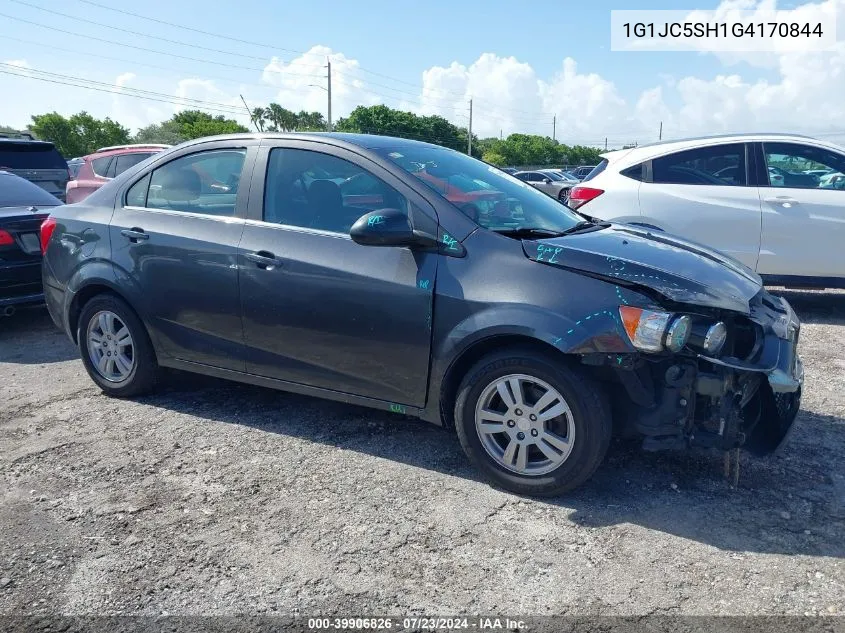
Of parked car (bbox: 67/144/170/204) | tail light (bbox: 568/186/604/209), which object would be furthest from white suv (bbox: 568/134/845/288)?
parked car (bbox: 67/144/170/204)

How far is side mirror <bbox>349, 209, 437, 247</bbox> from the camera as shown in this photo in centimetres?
345

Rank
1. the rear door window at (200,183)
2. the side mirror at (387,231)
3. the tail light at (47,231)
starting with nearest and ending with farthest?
the side mirror at (387,231)
the rear door window at (200,183)
the tail light at (47,231)

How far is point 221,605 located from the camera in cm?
264

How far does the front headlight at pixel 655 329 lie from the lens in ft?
10.1

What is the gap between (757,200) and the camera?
6.76m

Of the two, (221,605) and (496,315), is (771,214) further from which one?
(221,605)

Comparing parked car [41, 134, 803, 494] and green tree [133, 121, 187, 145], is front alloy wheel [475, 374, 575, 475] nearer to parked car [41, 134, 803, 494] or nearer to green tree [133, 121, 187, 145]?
parked car [41, 134, 803, 494]

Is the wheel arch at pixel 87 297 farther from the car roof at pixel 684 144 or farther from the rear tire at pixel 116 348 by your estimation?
the car roof at pixel 684 144

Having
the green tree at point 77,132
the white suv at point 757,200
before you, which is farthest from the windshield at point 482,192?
the green tree at point 77,132

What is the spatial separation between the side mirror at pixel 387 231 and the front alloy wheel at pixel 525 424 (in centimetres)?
81

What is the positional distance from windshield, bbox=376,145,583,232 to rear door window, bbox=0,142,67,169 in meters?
8.66

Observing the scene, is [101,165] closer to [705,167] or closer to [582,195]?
[582,195]

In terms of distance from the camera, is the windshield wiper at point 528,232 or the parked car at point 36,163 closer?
the windshield wiper at point 528,232

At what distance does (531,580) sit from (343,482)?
1174 mm
